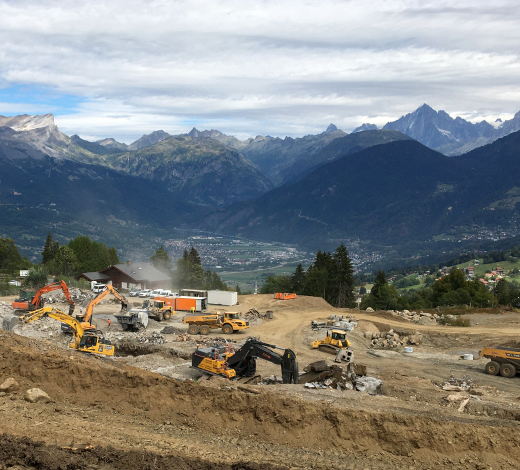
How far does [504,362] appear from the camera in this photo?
3478 centimetres

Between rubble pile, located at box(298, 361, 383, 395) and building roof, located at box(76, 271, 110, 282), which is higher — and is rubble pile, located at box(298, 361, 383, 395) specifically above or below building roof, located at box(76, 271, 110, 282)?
above

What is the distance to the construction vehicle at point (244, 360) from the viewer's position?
27.8m

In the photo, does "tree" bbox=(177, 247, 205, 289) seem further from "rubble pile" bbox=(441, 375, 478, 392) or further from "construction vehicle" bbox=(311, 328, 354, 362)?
"rubble pile" bbox=(441, 375, 478, 392)

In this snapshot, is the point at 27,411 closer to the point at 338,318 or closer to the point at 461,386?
the point at 461,386

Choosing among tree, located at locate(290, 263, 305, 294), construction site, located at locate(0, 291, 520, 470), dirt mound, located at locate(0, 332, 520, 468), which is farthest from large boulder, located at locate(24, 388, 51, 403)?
tree, located at locate(290, 263, 305, 294)

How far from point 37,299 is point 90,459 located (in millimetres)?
38136

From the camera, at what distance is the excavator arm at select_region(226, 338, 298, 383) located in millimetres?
27734

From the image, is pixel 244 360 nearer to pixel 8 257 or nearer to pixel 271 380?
pixel 271 380

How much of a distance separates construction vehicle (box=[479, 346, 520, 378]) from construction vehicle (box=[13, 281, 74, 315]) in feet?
122

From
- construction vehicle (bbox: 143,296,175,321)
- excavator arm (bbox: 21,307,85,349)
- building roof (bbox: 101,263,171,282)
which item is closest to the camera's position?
excavator arm (bbox: 21,307,85,349)

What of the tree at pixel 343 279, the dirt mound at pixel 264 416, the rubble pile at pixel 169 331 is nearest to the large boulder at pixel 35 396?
the dirt mound at pixel 264 416

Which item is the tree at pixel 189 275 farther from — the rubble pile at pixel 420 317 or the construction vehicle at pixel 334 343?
the construction vehicle at pixel 334 343

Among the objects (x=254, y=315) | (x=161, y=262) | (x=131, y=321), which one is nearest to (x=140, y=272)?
(x=161, y=262)

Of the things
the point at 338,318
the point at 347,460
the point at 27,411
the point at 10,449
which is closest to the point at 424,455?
the point at 347,460
